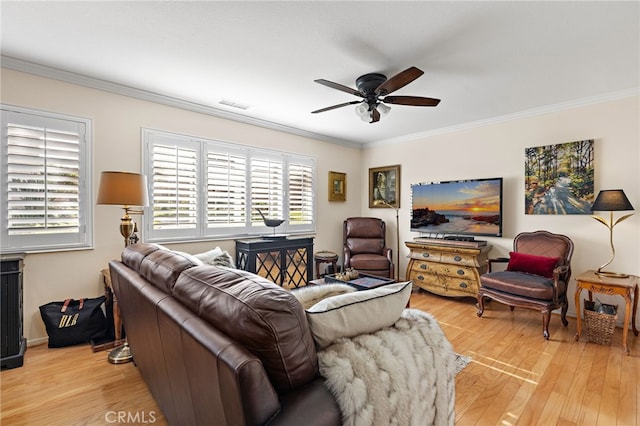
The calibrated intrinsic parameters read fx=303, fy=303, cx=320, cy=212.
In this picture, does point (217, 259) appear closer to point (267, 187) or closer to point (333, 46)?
point (267, 187)

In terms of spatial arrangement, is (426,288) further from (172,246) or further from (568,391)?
(172,246)

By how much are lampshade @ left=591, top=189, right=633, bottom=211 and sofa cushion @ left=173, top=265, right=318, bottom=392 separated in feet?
11.1

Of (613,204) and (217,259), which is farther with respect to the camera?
(613,204)

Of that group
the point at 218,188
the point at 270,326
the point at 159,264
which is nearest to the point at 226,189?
the point at 218,188

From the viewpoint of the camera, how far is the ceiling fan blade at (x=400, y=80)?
2217mm

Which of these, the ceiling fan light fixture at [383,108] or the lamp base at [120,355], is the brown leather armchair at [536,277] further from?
the lamp base at [120,355]

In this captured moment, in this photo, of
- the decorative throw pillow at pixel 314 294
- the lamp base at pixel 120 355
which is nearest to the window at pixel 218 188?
the lamp base at pixel 120 355

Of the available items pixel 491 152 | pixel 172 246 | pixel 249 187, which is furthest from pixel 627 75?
pixel 172 246

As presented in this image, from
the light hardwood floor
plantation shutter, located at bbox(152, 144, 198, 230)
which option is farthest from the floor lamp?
plantation shutter, located at bbox(152, 144, 198, 230)

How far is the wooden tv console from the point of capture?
386cm

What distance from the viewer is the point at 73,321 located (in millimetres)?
2701

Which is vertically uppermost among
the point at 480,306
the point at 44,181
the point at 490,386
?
the point at 44,181

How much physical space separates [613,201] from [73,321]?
16.8 ft

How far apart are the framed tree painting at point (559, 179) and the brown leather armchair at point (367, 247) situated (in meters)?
1.96
